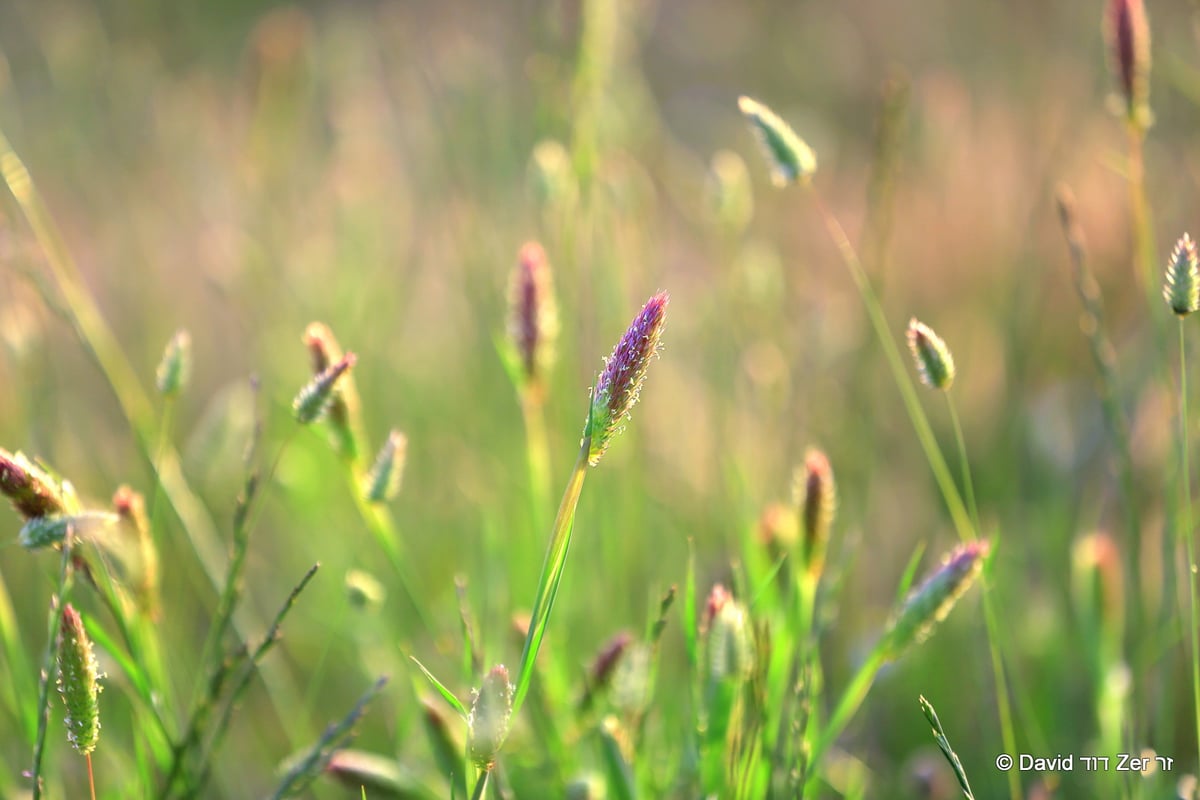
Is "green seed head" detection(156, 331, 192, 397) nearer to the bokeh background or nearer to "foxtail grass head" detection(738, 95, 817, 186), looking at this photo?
the bokeh background

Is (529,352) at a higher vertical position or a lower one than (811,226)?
higher

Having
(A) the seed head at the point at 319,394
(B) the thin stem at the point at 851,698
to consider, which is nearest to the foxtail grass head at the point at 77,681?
(A) the seed head at the point at 319,394

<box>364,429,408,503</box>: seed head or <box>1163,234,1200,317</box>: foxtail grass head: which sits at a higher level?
<box>1163,234,1200,317</box>: foxtail grass head

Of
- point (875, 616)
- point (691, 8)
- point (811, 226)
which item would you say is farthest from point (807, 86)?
point (691, 8)

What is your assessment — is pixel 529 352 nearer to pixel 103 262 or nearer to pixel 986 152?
pixel 986 152

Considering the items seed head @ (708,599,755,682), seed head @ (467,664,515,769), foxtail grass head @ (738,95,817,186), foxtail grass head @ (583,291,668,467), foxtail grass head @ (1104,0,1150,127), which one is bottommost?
seed head @ (708,599,755,682)

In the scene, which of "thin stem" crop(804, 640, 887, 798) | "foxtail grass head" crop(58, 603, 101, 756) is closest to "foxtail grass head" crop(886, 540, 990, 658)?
"thin stem" crop(804, 640, 887, 798)
